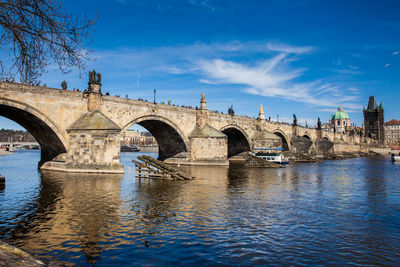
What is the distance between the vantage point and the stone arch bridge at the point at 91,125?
2533 cm

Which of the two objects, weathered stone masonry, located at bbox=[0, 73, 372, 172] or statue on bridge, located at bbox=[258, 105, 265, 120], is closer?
weathered stone masonry, located at bbox=[0, 73, 372, 172]

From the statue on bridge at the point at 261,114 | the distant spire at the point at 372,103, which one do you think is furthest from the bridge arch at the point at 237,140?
the distant spire at the point at 372,103

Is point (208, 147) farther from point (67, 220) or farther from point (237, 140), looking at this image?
point (67, 220)

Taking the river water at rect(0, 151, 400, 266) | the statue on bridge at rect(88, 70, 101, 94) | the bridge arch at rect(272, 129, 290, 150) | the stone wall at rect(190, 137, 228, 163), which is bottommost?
the river water at rect(0, 151, 400, 266)

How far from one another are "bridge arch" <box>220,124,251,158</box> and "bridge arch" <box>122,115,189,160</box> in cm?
1226

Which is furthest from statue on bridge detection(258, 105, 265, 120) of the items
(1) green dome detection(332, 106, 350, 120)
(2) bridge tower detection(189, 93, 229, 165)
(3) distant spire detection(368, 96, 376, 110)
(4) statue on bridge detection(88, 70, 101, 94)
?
(1) green dome detection(332, 106, 350, 120)

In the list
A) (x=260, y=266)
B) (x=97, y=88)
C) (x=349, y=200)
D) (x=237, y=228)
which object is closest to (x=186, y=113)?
(x=97, y=88)

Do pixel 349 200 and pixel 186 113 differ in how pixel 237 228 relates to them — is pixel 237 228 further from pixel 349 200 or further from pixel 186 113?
pixel 186 113

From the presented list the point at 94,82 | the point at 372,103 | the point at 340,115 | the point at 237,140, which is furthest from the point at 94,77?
the point at 340,115

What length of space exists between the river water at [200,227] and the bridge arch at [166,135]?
21506mm

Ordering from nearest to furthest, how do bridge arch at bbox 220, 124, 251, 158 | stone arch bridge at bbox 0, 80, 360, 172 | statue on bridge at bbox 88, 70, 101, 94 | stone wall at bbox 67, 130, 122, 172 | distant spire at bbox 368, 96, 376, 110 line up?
stone arch bridge at bbox 0, 80, 360, 172
stone wall at bbox 67, 130, 122, 172
statue on bridge at bbox 88, 70, 101, 94
bridge arch at bbox 220, 124, 251, 158
distant spire at bbox 368, 96, 376, 110

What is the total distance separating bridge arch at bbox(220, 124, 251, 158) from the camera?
52.7 meters

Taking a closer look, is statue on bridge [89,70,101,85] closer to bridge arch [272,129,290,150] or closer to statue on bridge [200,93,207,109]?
statue on bridge [200,93,207,109]

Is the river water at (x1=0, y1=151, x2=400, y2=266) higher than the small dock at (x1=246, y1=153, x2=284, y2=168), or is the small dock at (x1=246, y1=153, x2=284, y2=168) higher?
the small dock at (x1=246, y1=153, x2=284, y2=168)
